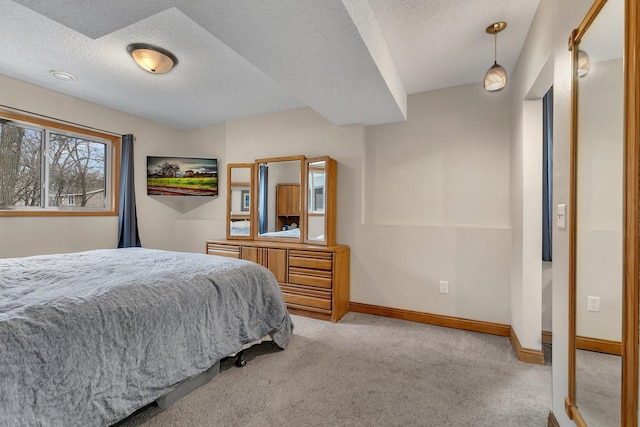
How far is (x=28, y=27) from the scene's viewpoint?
2031mm

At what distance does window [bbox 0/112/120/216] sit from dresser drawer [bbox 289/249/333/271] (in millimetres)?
2518

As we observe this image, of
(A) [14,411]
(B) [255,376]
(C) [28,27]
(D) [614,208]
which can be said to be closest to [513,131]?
(D) [614,208]

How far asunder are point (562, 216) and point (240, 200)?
3238mm

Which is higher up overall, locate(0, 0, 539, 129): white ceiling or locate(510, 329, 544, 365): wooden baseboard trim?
locate(0, 0, 539, 129): white ceiling

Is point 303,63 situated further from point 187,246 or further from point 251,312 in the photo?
point 187,246

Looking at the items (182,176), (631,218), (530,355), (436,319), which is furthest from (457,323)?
(182,176)

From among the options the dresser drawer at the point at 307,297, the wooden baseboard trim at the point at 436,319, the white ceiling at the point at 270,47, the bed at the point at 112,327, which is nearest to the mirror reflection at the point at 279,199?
the dresser drawer at the point at 307,297

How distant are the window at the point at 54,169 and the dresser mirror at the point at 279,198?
1935 millimetres

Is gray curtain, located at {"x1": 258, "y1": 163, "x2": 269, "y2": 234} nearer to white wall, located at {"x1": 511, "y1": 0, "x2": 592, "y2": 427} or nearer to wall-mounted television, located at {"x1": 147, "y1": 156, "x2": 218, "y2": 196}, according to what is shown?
wall-mounted television, located at {"x1": 147, "y1": 156, "x2": 218, "y2": 196}

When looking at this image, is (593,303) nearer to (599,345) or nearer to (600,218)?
(599,345)

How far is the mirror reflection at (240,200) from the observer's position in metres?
3.71

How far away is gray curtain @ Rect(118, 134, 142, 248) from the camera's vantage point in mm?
3738

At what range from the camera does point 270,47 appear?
69.0 inches

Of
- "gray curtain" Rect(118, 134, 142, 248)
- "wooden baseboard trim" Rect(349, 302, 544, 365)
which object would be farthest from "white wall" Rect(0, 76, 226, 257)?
"wooden baseboard trim" Rect(349, 302, 544, 365)
